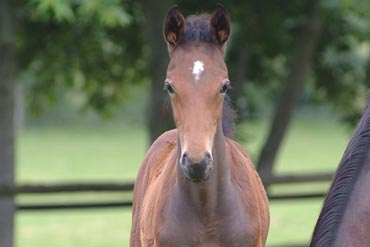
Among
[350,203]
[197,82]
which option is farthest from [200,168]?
[350,203]

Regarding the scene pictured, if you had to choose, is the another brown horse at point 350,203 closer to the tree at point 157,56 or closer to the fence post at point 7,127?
the tree at point 157,56

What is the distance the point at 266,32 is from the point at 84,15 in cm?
300

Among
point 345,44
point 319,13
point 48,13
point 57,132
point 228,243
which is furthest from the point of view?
point 57,132

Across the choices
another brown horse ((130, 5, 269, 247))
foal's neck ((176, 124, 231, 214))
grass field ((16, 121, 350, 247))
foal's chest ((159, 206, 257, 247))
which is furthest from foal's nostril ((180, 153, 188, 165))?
grass field ((16, 121, 350, 247))

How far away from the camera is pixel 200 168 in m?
4.96

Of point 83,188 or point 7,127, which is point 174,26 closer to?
point 7,127

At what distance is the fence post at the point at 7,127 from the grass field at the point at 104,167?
2272 millimetres

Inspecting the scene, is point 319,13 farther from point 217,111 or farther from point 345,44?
point 217,111

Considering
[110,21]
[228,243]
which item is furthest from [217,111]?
[110,21]

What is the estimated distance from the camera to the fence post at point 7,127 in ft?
30.6

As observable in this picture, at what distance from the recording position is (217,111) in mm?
5238

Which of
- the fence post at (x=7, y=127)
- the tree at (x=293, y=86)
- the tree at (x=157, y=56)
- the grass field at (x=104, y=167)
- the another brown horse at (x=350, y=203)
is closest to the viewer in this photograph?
the another brown horse at (x=350, y=203)

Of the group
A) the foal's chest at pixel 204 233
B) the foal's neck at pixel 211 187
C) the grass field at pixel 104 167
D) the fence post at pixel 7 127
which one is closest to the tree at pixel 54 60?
the fence post at pixel 7 127

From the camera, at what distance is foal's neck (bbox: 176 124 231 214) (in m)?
5.51
